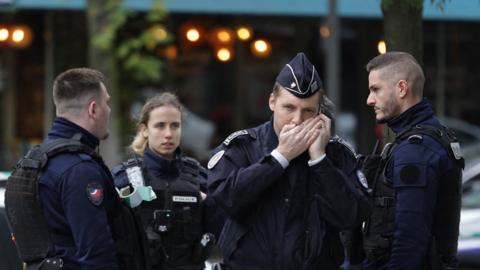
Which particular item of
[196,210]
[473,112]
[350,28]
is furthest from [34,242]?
[473,112]

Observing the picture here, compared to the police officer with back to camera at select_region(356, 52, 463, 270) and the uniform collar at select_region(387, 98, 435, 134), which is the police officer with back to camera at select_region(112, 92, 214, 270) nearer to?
the police officer with back to camera at select_region(356, 52, 463, 270)

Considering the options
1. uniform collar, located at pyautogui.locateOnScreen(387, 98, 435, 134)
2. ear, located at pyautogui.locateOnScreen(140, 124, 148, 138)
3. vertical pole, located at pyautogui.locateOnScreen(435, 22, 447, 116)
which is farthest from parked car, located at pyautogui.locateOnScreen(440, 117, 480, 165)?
uniform collar, located at pyautogui.locateOnScreen(387, 98, 435, 134)

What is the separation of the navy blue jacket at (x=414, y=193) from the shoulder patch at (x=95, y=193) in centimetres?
142

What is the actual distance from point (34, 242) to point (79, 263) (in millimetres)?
251

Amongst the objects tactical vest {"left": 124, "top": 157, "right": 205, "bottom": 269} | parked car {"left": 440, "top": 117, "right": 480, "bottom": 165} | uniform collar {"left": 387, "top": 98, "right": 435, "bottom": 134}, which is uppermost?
uniform collar {"left": 387, "top": 98, "right": 435, "bottom": 134}

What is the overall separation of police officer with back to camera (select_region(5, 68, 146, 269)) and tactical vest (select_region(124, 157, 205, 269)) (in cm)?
115

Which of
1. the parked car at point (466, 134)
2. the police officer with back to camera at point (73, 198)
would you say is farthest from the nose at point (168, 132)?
the parked car at point (466, 134)

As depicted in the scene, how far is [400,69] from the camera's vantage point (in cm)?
499

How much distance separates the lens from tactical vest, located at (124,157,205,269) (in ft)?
19.6

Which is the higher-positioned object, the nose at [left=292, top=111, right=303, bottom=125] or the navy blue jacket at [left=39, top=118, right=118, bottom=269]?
the nose at [left=292, top=111, right=303, bottom=125]

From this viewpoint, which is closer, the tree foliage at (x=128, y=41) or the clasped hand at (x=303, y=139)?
the clasped hand at (x=303, y=139)

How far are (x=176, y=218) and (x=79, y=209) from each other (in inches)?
65.6

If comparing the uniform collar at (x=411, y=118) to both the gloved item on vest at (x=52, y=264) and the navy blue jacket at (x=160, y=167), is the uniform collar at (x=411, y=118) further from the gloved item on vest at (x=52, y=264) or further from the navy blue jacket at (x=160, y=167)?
the gloved item on vest at (x=52, y=264)

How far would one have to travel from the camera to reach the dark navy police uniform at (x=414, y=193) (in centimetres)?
470
